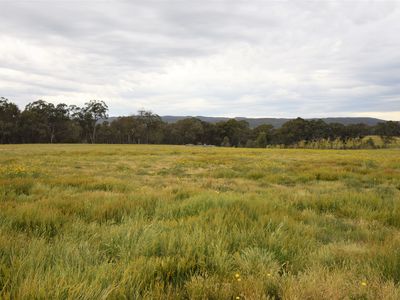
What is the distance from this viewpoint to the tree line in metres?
91.1

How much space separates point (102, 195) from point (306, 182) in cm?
759

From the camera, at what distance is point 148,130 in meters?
115

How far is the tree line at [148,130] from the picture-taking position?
91.1 meters

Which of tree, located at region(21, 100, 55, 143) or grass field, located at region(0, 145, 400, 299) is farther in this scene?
tree, located at region(21, 100, 55, 143)

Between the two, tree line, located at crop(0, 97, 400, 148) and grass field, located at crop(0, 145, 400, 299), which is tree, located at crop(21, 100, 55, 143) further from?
grass field, located at crop(0, 145, 400, 299)

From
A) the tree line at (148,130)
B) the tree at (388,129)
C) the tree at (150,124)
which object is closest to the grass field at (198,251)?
the tree line at (148,130)

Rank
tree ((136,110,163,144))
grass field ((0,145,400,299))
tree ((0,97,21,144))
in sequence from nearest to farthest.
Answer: grass field ((0,145,400,299)), tree ((0,97,21,144)), tree ((136,110,163,144))

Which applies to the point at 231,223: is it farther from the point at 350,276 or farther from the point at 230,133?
the point at 230,133

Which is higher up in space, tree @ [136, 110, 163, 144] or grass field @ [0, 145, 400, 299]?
tree @ [136, 110, 163, 144]

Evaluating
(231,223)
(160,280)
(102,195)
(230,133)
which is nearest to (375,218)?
(231,223)

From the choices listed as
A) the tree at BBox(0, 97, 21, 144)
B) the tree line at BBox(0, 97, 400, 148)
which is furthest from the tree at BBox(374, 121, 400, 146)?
the tree at BBox(0, 97, 21, 144)

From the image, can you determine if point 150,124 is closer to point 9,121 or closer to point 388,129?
point 9,121

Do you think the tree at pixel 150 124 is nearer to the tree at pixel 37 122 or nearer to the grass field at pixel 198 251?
the tree at pixel 37 122

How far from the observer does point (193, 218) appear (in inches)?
168
